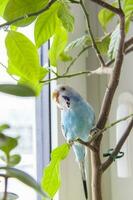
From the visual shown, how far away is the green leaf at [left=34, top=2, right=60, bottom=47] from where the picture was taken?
0.51 m

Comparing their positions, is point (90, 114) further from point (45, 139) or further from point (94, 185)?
point (45, 139)

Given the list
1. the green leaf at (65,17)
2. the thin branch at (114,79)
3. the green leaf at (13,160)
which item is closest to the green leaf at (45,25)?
the green leaf at (65,17)

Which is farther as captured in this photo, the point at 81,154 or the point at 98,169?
the point at 81,154

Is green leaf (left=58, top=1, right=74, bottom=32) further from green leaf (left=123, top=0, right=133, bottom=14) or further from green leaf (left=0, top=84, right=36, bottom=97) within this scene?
green leaf (left=0, top=84, right=36, bottom=97)

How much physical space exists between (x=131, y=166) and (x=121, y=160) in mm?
25

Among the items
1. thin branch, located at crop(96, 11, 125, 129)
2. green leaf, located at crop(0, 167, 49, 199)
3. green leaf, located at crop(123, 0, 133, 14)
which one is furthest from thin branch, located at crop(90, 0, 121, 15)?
green leaf, located at crop(0, 167, 49, 199)

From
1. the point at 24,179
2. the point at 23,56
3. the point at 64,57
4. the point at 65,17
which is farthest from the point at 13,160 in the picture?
the point at 64,57

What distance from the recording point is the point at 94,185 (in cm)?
47

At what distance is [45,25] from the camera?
1.70 ft

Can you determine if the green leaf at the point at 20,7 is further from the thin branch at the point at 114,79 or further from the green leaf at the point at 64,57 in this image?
the green leaf at the point at 64,57

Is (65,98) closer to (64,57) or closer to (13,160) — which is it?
(64,57)

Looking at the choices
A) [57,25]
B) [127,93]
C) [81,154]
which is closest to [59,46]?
[57,25]

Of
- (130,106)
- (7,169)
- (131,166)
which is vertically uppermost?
(130,106)

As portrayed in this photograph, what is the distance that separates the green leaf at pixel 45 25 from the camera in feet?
1.68
